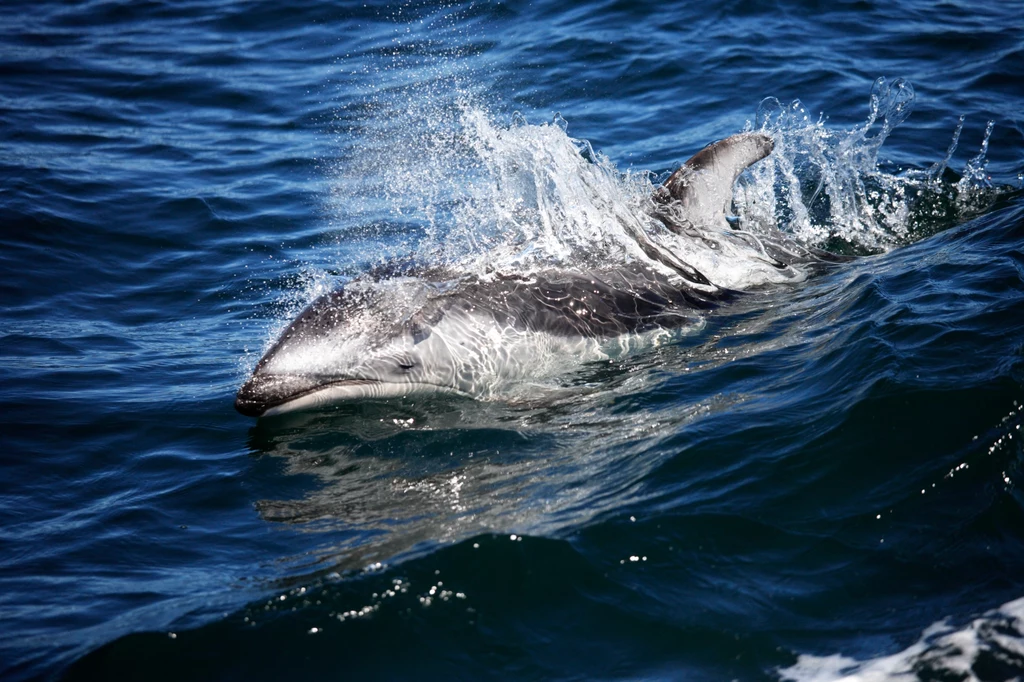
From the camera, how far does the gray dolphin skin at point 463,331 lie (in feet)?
22.6

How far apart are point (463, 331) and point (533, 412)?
853 mm

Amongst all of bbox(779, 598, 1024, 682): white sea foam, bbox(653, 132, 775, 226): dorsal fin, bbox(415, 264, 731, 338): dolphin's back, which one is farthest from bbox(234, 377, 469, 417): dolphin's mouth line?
bbox(779, 598, 1024, 682): white sea foam

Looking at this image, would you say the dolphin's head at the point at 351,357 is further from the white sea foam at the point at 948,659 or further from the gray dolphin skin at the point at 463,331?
the white sea foam at the point at 948,659

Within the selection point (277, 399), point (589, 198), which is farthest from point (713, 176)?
point (277, 399)

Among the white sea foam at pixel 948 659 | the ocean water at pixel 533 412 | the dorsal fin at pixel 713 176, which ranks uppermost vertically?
the dorsal fin at pixel 713 176

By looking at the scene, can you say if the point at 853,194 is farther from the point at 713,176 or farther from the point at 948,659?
the point at 948,659

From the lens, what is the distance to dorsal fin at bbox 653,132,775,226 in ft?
27.8

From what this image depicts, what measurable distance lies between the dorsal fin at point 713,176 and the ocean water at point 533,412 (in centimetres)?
25

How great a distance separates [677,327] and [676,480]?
88.7 inches

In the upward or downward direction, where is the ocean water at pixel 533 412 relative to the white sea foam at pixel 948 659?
upward

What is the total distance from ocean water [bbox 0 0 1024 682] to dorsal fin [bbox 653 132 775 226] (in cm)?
25

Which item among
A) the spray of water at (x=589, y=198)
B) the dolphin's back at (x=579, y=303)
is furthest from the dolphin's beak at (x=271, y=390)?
the spray of water at (x=589, y=198)

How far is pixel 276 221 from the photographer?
1212 cm

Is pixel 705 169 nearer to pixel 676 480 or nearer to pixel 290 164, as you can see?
pixel 676 480
